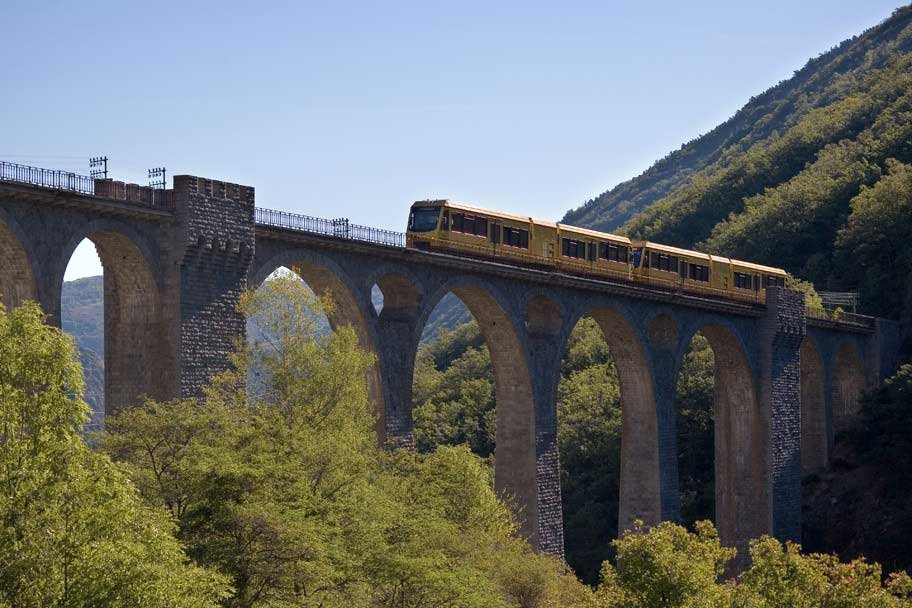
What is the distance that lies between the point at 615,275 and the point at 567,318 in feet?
16.4

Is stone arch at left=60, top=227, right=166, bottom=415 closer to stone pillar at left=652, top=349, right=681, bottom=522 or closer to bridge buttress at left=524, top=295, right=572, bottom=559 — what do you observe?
bridge buttress at left=524, top=295, right=572, bottom=559

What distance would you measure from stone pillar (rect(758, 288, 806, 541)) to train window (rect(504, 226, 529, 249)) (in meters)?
20.8

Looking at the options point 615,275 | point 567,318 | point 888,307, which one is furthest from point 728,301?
point 888,307

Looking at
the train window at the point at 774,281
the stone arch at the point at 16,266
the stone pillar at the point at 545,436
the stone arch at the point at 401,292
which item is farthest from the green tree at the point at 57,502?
the train window at the point at 774,281

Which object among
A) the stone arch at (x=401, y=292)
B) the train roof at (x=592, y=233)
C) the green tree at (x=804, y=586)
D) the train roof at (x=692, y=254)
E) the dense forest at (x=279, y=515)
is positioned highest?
the train roof at (x=692, y=254)

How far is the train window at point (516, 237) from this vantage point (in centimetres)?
5316

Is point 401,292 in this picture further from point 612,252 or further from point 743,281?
point 743,281

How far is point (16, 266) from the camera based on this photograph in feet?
113

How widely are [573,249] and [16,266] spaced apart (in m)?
28.2

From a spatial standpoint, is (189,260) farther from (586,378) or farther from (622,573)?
(586,378)

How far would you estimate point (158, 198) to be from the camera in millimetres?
38781

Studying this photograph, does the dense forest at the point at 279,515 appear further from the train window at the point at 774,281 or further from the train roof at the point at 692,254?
the train window at the point at 774,281

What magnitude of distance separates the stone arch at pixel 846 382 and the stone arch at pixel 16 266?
5760cm

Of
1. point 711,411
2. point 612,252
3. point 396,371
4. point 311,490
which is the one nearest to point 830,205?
point 711,411
